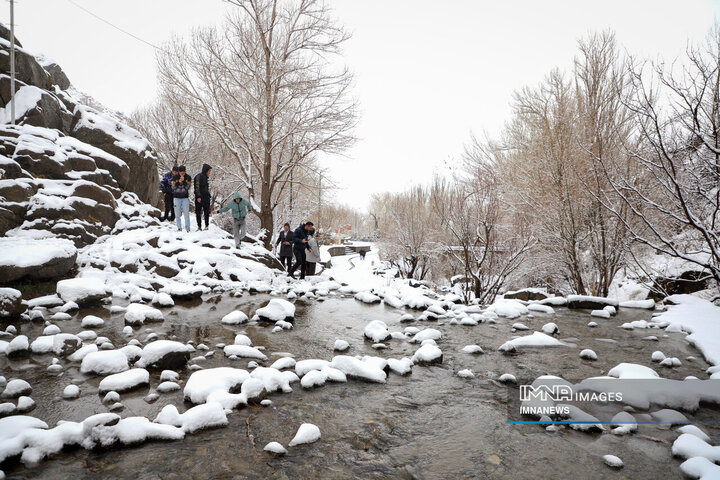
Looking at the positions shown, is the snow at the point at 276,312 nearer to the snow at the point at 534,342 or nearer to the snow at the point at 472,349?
the snow at the point at 472,349

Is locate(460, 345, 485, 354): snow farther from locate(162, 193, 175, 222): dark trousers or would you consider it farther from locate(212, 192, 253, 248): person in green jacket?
locate(162, 193, 175, 222): dark trousers

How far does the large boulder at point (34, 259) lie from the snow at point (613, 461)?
28.5 ft

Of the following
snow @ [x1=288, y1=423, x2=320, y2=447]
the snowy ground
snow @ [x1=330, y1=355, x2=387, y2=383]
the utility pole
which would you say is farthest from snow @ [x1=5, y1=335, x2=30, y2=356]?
the utility pole

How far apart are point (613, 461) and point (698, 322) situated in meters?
4.97

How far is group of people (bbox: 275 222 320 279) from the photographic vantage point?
10.8 metres

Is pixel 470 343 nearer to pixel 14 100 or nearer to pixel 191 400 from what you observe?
pixel 191 400

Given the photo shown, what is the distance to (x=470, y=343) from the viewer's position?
16.4 feet

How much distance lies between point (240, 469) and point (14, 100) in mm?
14860

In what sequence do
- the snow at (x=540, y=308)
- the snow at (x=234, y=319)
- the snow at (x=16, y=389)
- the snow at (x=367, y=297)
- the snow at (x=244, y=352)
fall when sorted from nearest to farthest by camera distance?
the snow at (x=16, y=389) → the snow at (x=244, y=352) → the snow at (x=234, y=319) → the snow at (x=540, y=308) → the snow at (x=367, y=297)

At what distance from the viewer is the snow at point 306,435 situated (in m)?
2.46

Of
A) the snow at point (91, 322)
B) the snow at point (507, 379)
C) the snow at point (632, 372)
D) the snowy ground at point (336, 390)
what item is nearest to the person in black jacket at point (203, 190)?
the snowy ground at point (336, 390)

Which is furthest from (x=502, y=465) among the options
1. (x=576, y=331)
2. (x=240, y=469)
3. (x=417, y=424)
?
(x=576, y=331)

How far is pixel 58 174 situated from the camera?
9.63 metres

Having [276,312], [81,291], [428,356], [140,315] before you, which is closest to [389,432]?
[428,356]
